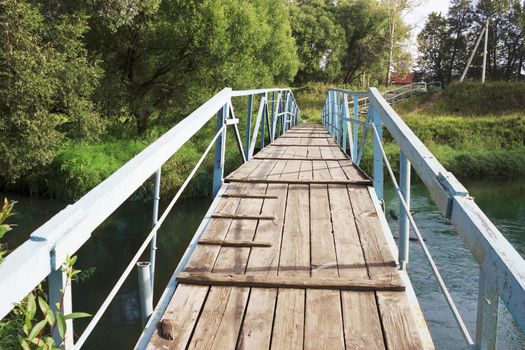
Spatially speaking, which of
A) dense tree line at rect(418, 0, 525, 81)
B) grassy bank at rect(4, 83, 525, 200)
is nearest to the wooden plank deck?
grassy bank at rect(4, 83, 525, 200)

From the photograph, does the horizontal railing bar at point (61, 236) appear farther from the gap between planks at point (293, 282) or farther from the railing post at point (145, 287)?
the gap between planks at point (293, 282)

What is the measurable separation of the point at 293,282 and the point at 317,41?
103 feet

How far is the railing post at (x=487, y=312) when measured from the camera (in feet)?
4.22

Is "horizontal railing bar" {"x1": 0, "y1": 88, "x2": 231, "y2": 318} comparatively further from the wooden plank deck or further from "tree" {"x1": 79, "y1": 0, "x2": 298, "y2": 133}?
"tree" {"x1": 79, "y1": 0, "x2": 298, "y2": 133}

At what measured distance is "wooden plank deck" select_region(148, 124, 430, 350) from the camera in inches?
75.4

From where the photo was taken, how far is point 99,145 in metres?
14.0

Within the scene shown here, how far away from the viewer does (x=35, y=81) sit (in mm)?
8062

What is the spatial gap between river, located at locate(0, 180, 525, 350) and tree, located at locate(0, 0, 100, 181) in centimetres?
228

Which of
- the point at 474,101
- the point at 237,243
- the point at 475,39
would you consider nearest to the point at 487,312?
the point at 237,243

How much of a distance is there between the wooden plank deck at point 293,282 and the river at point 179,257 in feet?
14.4

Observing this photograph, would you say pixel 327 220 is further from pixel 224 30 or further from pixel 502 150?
pixel 502 150

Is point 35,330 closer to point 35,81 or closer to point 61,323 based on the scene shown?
point 61,323

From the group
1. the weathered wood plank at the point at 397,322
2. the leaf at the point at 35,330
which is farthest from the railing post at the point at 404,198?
the leaf at the point at 35,330

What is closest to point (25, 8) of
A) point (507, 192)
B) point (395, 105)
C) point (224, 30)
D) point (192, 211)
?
point (224, 30)
